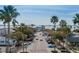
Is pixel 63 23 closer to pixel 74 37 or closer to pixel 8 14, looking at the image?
pixel 74 37

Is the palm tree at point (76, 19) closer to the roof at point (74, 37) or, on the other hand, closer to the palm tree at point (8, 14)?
the roof at point (74, 37)

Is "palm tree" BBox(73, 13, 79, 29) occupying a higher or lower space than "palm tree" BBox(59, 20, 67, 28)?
higher

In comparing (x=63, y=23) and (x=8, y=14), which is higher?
(x=8, y=14)

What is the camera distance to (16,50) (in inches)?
145

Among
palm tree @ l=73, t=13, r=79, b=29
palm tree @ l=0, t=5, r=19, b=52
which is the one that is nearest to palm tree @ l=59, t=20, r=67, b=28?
palm tree @ l=73, t=13, r=79, b=29

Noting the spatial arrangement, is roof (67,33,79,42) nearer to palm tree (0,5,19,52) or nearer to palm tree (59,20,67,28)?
palm tree (59,20,67,28)

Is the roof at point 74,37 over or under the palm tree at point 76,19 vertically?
under

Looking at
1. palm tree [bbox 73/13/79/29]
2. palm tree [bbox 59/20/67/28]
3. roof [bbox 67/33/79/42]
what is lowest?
roof [bbox 67/33/79/42]

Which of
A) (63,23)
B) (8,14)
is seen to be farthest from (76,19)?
(8,14)

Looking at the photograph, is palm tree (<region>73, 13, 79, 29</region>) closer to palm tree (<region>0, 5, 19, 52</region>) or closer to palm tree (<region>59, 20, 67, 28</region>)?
palm tree (<region>59, 20, 67, 28</region>)

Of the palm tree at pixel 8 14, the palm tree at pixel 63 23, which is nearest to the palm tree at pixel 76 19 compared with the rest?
the palm tree at pixel 63 23

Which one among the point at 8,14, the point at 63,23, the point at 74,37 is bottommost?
the point at 74,37
